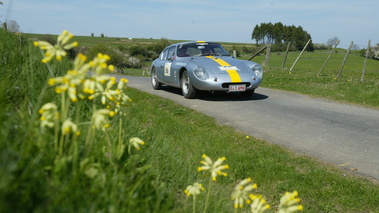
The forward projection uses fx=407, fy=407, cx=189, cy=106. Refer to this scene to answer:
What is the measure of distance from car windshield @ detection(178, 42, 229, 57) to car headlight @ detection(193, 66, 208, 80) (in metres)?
1.36

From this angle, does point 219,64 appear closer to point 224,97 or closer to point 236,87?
point 236,87

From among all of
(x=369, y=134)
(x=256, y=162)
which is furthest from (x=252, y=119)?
(x=256, y=162)

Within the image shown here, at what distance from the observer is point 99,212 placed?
184 centimetres

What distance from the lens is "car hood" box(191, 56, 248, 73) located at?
35.4ft

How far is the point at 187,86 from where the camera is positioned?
1143cm

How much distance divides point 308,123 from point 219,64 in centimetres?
356

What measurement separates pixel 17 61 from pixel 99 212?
3.49m

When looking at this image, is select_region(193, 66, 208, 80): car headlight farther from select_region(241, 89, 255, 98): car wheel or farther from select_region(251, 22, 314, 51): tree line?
select_region(251, 22, 314, 51): tree line

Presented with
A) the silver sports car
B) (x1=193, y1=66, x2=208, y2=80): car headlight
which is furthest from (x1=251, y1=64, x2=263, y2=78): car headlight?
(x1=193, y1=66, x2=208, y2=80): car headlight

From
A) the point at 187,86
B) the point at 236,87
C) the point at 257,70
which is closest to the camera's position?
the point at 236,87

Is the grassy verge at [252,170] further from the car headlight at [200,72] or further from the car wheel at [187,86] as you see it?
the car wheel at [187,86]

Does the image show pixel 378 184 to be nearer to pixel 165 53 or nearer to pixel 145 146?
pixel 145 146

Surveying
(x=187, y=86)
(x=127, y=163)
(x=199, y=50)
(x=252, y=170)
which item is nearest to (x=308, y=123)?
(x=252, y=170)

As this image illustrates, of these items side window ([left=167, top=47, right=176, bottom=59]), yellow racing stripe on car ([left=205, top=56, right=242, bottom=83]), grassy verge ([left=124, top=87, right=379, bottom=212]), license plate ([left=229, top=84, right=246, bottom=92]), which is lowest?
grassy verge ([left=124, top=87, right=379, bottom=212])
